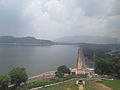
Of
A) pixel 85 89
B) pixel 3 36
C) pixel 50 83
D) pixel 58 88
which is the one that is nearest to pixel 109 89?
pixel 85 89

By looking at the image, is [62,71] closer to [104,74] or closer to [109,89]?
[104,74]

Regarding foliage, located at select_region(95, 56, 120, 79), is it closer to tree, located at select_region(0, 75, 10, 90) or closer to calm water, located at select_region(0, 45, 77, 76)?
calm water, located at select_region(0, 45, 77, 76)

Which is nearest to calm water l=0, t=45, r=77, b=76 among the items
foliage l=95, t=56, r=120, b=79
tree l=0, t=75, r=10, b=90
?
foliage l=95, t=56, r=120, b=79

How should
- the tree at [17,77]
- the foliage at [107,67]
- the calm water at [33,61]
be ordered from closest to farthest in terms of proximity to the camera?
the tree at [17,77], the foliage at [107,67], the calm water at [33,61]

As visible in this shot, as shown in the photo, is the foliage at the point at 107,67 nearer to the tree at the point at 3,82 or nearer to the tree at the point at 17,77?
the tree at the point at 17,77

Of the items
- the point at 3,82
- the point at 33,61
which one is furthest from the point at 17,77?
the point at 33,61

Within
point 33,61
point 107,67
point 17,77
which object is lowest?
point 33,61

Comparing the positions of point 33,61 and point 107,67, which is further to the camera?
point 33,61

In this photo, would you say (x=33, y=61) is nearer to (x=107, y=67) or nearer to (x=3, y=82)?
(x=107, y=67)

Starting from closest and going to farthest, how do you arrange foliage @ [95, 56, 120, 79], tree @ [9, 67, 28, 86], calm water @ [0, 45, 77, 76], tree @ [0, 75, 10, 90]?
tree @ [0, 75, 10, 90] < tree @ [9, 67, 28, 86] < foliage @ [95, 56, 120, 79] < calm water @ [0, 45, 77, 76]

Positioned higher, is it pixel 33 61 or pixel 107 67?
pixel 107 67

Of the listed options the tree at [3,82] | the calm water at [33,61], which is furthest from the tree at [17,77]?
the calm water at [33,61]
